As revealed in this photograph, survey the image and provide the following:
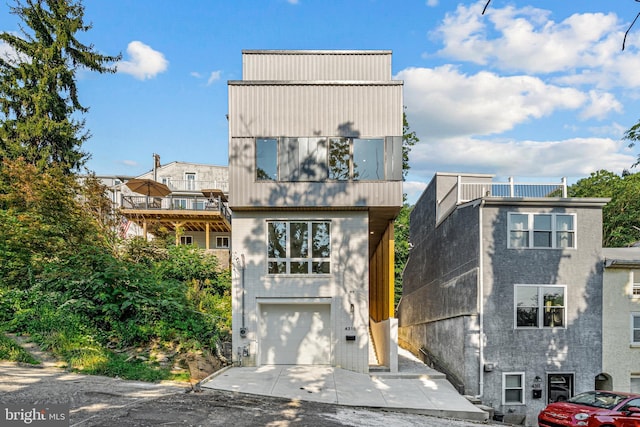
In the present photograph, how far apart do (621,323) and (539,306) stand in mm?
2411

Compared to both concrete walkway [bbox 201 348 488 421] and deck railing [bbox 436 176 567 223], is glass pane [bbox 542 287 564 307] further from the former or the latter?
concrete walkway [bbox 201 348 488 421]

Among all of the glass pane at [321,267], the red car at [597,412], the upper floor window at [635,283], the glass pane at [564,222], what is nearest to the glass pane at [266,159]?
the glass pane at [321,267]

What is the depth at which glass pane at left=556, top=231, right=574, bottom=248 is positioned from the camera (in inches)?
504

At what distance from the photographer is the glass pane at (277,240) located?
13164mm

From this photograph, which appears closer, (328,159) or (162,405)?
(162,405)

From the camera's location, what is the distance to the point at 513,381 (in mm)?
12328

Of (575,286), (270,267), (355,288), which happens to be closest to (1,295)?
(270,267)

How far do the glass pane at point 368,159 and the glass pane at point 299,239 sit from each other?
2.20 m

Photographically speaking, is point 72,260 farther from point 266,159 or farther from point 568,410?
point 568,410

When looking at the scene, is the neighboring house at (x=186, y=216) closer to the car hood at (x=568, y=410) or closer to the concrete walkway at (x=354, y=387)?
the concrete walkway at (x=354, y=387)

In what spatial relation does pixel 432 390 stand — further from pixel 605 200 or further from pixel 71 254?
pixel 71 254

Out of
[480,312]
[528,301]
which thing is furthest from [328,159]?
[528,301]

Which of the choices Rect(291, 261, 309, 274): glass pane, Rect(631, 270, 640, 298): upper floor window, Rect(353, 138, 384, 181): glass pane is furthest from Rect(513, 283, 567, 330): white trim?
Rect(291, 261, 309, 274): glass pane

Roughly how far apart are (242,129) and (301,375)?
7268 millimetres
